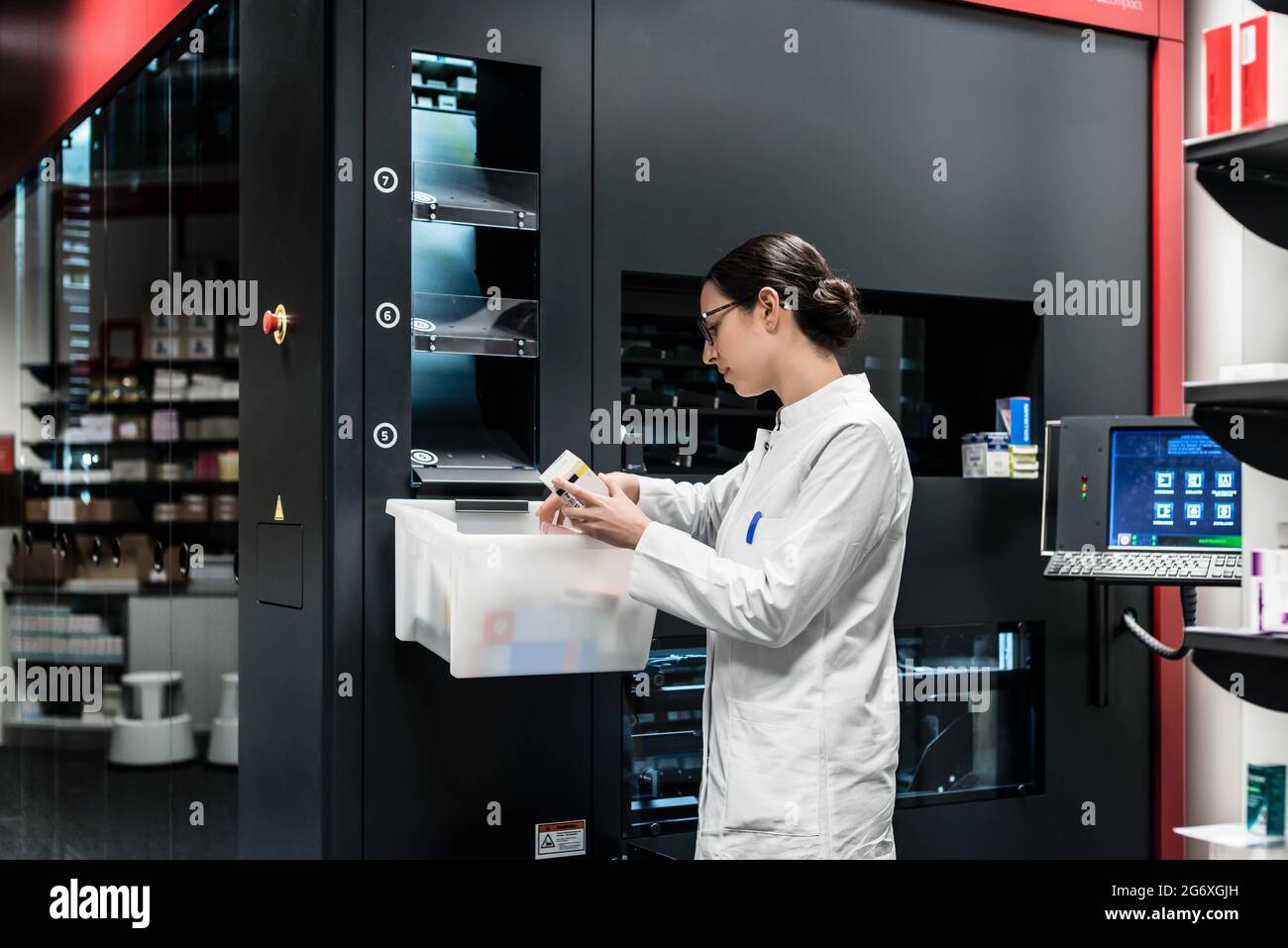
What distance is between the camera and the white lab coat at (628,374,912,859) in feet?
6.79

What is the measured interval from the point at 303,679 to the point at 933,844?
65.2 inches

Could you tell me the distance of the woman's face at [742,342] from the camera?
89.3 inches

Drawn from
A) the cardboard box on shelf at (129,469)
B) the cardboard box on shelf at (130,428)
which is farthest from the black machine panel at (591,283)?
the cardboard box on shelf at (130,428)

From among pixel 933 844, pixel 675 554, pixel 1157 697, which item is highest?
pixel 675 554

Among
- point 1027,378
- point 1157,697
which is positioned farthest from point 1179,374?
point 1157,697

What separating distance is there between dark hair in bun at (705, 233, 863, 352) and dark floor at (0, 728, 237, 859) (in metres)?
2.80

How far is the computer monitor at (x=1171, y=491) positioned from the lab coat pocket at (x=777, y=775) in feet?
4.73

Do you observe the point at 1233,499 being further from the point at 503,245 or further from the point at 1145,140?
the point at 503,245

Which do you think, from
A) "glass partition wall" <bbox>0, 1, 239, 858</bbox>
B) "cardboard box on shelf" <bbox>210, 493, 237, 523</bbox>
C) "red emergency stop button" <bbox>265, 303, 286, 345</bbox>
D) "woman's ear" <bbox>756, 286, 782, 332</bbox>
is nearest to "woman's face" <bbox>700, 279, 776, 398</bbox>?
"woman's ear" <bbox>756, 286, 782, 332</bbox>

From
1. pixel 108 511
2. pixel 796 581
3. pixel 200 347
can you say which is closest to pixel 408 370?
pixel 796 581

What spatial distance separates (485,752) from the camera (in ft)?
9.00

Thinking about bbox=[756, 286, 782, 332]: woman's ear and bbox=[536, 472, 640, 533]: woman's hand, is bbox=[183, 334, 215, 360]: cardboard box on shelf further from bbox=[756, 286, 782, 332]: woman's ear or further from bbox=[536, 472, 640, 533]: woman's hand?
bbox=[756, 286, 782, 332]: woman's ear

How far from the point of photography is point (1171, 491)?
3125 mm

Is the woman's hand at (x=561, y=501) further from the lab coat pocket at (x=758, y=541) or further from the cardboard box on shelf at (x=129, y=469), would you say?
the cardboard box on shelf at (x=129, y=469)
